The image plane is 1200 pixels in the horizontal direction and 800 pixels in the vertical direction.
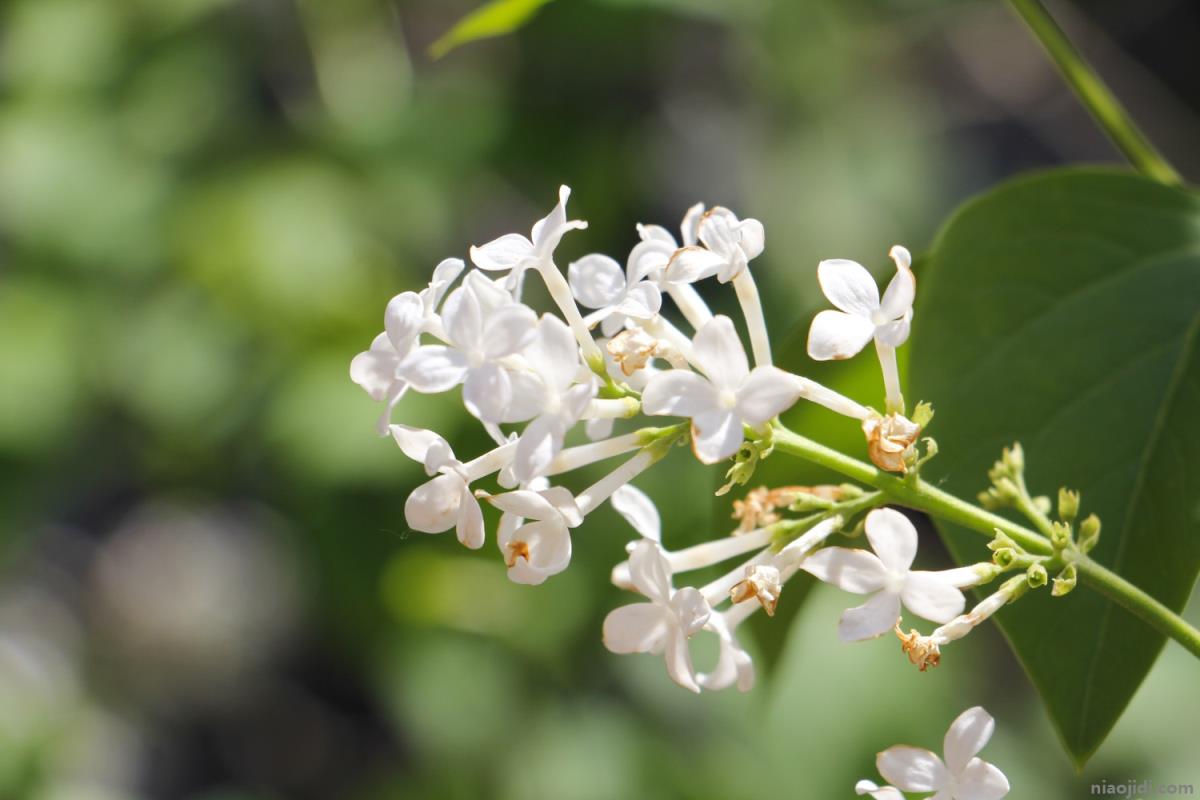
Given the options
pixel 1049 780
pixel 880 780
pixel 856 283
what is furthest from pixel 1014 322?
pixel 1049 780

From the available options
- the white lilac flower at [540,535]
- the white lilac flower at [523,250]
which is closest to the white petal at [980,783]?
the white lilac flower at [540,535]

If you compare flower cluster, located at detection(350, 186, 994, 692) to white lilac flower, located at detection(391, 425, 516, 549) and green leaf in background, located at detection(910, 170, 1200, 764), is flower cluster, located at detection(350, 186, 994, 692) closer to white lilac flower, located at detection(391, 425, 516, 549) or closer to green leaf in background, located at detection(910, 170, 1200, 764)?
white lilac flower, located at detection(391, 425, 516, 549)

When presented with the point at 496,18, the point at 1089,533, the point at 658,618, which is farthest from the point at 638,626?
the point at 496,18

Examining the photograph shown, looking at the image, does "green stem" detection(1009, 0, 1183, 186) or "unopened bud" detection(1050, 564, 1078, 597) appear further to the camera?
"green stem" detection(1009, 0, 1183, 186)

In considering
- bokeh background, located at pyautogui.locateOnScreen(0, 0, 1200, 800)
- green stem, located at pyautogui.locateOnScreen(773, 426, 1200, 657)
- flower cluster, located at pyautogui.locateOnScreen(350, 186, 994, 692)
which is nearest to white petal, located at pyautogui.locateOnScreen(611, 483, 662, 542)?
flower cluster, located at pyautogui.locateOnScreen(350, 186, 994, 692)

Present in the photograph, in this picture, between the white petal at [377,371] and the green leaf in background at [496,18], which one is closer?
the white petal at [377,371]

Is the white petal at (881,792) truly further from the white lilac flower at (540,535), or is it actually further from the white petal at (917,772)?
the white lilac flower at (540,535)

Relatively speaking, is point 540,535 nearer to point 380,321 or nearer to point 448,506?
point 448,506
